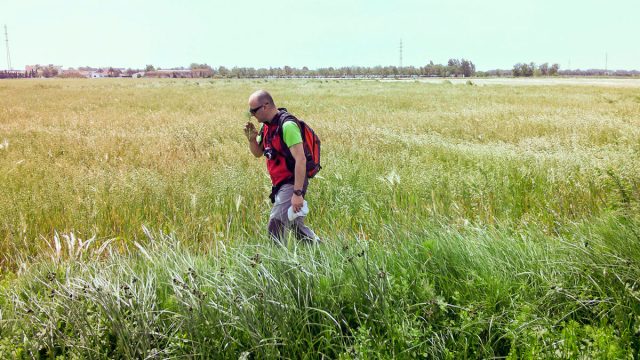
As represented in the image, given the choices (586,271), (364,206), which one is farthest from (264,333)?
(364,206)

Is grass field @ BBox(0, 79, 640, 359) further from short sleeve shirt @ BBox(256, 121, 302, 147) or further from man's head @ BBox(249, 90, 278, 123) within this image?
man's head @ BBox(249, 90, 278, 123)

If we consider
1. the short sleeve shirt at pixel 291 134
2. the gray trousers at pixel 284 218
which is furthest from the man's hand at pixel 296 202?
the short sleeve shirt at pixel 291 134

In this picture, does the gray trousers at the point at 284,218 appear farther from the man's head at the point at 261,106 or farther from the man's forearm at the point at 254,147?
the man's head at the point at 261,106

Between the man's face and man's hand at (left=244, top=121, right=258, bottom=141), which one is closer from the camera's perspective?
the man's face

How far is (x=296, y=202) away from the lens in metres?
3.71

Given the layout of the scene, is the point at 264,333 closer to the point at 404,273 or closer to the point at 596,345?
the point at 404,273

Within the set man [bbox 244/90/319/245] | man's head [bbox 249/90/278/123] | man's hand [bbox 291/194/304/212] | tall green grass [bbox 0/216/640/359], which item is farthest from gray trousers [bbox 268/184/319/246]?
tall green grass [bbox 0/216/640/359]

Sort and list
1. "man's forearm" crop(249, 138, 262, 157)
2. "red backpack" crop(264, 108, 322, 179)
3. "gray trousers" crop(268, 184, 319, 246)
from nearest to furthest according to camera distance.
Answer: "red backpack" crop(264, 108, 322, 179) → "gray trousers" crop(268, 184, 319, 246) → "man's forearm" crop(249, 138, 262, 157)

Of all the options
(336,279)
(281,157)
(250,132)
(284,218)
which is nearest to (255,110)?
(250,132)

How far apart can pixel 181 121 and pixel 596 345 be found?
13.1 metres

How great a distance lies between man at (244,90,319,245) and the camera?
3.68 meters

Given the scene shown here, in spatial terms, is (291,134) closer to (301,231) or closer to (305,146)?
(305,146)

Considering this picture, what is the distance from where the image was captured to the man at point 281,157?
3.68 m

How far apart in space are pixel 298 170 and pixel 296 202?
24 centimetres
